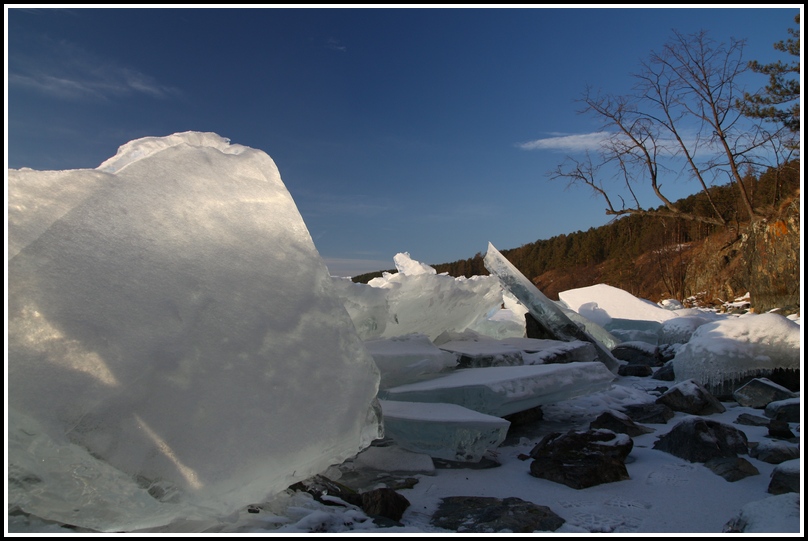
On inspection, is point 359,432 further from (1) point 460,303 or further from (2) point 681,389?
(1) point 460,303

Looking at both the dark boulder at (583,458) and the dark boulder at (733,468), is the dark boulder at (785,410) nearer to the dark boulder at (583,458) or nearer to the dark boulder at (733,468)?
the dark boulder at (733,468)

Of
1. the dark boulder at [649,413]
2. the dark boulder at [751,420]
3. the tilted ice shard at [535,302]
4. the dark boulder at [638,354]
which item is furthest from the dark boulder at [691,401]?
the dark boulder at [638,354]

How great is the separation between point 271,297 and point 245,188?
0.45 meters

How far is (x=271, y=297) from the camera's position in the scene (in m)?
1.73

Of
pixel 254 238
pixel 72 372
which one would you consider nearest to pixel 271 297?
pixel 254 238

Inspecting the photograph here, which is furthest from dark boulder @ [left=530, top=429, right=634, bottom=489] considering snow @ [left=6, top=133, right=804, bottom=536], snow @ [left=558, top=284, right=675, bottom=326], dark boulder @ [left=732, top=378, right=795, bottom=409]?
snow @ [left=558, top=284, right=675, bottom=326]

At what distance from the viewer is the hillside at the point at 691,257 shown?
8234 millimetres

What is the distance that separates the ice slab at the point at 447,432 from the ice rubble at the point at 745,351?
2.44m

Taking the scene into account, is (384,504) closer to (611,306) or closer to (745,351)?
(745,351)

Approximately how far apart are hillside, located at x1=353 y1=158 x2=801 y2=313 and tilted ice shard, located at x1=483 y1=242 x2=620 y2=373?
3598mm

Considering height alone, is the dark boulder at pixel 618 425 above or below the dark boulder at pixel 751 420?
above

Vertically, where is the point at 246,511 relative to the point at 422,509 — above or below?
above

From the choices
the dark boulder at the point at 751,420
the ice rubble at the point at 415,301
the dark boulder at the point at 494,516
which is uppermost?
the ice rubble at the point at 415,301

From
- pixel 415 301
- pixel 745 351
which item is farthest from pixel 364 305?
pixel 745 351
